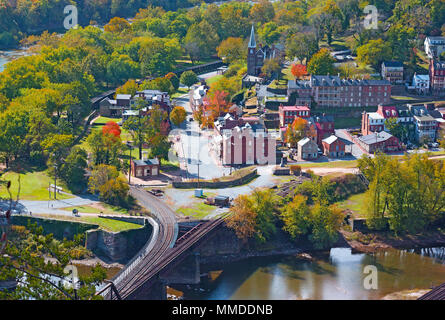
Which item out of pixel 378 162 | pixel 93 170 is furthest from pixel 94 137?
pixel 378 162

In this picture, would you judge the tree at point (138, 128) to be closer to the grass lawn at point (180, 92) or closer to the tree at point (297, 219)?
the tree at point (297, 219)

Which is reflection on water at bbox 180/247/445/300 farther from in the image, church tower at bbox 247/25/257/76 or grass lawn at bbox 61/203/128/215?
church tower at bbox 247/25/257/76

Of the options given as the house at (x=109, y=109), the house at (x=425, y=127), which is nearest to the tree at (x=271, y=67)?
the house at (x=109, y=109)

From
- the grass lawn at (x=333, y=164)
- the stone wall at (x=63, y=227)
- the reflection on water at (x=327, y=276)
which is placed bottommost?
the reflection on water at (x=327, y=276)

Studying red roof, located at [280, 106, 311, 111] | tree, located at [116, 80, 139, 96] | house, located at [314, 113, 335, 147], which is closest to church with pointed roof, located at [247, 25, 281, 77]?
tree, located at [116, 80, 139, 96]

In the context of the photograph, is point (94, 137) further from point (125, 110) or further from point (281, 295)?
point (281, 295)

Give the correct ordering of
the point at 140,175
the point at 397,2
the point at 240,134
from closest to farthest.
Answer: the point at 140,175, the point at 240,134, the point at 397,2
